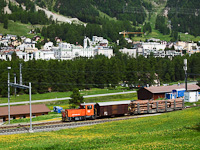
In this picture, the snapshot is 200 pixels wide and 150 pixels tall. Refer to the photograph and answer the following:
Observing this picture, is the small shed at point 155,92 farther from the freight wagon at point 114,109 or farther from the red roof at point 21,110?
the red roof at point 21,110

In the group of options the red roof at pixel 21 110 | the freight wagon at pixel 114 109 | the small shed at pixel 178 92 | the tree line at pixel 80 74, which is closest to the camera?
the freight wagon at pixel 114 109

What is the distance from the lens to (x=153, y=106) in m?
49.5

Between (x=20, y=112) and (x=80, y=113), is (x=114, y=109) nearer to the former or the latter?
(x=80, y=113)

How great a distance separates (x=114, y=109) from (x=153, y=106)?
6938 millimetres

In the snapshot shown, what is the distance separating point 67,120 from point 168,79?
8634 centimetres

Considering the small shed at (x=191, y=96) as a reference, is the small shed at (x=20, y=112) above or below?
below

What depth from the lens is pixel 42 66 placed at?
11425 cm

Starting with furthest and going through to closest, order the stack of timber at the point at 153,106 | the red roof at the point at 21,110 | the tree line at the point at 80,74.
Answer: the tree line at the point at 80,74, the red roof at the point at 21,110, the stack of timber at the point at 153,106

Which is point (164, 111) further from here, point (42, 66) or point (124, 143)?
point (42, 66)

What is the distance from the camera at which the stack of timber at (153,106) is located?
1903 inches

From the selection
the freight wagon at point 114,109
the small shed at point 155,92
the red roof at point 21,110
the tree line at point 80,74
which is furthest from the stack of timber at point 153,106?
the tree line at point 80,74

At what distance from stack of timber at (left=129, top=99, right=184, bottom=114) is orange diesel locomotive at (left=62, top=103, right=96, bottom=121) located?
21.8 feet

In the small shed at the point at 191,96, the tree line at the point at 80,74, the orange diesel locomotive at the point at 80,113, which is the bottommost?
the orange diesel locomotive at the point at 80,113

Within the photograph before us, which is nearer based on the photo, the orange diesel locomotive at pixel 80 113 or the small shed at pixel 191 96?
the orange diesel locomotive at pixel 80 113
